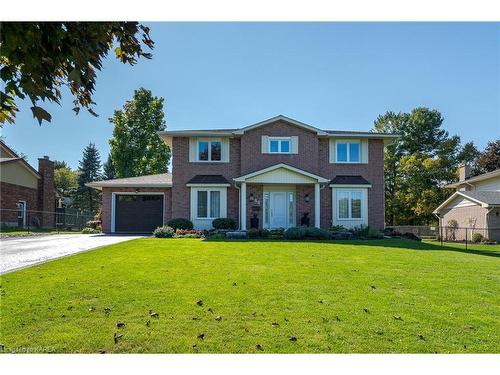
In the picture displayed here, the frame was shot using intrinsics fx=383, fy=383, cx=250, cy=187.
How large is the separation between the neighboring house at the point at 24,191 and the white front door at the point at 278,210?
17.4m

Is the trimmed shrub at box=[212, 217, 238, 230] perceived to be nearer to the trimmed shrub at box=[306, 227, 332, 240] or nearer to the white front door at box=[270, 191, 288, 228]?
the white front door at box=[270, 191, 288, 228]

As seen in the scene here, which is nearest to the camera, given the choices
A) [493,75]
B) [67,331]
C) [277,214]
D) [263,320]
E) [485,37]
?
[67,331]

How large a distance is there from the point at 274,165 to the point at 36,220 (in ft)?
67.5

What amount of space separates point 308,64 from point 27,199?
94.9 feet

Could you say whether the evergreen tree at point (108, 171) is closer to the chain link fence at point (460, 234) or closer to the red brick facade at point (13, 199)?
the red brick facade at point (13, 199)

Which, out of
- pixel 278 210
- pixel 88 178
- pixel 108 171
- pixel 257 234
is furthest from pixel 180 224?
pixel 88 178

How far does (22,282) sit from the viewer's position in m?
6.82

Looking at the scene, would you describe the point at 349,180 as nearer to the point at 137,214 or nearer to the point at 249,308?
the point at 137,214

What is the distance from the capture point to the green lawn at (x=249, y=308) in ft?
13.5

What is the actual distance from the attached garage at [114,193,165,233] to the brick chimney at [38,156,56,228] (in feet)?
37.5

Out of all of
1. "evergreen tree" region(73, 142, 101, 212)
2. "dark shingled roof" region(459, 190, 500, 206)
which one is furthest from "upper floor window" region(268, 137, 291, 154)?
"evergreen tree" region(73, 142, 101, 212)

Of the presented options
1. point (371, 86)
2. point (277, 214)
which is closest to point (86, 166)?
point (277, 214)

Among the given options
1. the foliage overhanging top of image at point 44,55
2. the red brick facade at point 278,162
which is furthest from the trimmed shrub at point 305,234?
the foliage overhanging top of image at point 44,55
